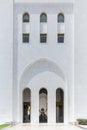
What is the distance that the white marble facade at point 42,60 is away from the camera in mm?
36625

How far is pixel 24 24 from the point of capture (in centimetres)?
3781

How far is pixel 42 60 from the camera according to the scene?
37500 millimetres

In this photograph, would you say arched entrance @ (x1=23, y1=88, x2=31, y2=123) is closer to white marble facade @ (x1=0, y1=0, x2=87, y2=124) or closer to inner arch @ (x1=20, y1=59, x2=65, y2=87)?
A: white marble facade @ (x1=0, y1=0, x2=87, y2=124)

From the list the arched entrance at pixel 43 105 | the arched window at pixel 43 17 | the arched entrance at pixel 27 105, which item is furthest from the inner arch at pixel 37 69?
the arched window at pixel 43 17

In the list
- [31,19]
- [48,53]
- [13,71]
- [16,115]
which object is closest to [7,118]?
[16,115]

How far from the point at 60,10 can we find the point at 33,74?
6.87 meters

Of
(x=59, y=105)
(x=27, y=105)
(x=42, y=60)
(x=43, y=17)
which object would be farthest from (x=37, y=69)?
(x=43, y=17)

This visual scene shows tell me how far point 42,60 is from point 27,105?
4.75m

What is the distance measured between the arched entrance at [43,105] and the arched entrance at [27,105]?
3.90 ft

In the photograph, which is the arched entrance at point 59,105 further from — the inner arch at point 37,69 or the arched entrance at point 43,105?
the inner arch at point 37,69

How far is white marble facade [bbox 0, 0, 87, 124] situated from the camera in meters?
36.6

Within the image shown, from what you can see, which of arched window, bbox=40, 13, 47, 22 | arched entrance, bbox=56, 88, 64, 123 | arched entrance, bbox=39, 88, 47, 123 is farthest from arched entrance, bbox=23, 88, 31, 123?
arched window, bbox=40, 13, 47, 22

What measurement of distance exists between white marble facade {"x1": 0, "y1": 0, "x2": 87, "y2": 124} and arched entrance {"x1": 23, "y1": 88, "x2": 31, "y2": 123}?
100 mm

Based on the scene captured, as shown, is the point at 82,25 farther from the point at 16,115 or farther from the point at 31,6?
the point at 16,115
